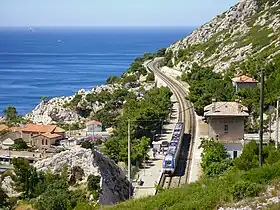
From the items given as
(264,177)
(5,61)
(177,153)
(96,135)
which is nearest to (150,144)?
(177,153)

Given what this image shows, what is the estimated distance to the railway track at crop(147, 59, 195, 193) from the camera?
27891mm

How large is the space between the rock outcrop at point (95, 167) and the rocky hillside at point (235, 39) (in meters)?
36.3

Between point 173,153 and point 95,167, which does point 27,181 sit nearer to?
point 95,167

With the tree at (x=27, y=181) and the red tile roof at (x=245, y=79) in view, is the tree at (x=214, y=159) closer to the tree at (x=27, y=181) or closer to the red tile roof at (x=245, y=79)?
the tree at (x=27, y=181)

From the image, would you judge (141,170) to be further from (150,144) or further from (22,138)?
→ (22,138)

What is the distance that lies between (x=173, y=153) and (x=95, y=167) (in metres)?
10.8

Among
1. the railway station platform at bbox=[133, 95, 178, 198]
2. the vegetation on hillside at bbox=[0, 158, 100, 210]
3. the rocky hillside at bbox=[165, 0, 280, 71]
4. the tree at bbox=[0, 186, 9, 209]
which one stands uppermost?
the rocky hillside at bbox=[165, 0, 280, 71]

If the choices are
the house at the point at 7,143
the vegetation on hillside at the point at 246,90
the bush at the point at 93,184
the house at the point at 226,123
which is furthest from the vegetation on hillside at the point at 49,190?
the house at the point at 7,143

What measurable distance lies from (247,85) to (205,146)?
1694 centimetres

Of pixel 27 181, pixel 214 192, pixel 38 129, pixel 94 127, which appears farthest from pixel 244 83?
pixel 214 192

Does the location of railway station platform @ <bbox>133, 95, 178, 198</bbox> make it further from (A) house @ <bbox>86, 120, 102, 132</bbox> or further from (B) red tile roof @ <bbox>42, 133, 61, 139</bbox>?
(A) house @ <bbox>86, 120, 102, 132</bbox>

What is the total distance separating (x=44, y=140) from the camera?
43719 mm

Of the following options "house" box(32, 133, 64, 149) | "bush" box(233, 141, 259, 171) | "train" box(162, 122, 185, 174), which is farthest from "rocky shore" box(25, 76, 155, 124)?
"bush" box(233, 141, 259, 171)

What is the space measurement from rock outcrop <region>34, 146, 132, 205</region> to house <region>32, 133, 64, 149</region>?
21.4 metres
